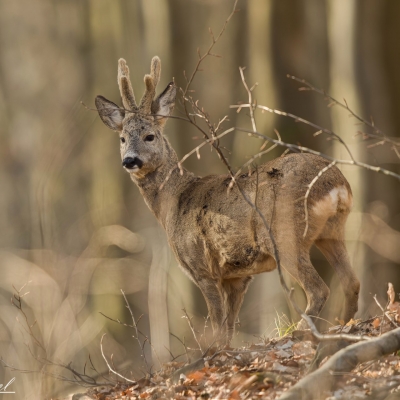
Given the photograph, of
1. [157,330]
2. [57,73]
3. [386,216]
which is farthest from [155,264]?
[57,73]

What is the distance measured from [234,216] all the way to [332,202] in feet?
3.20

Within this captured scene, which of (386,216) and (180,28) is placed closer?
(386,216)

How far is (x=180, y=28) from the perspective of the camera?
12.3 m

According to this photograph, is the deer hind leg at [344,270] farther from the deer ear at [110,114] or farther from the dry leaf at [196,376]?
the deer ear at [110,114]

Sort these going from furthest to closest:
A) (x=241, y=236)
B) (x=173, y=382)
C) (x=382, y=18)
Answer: (x=382, y=18) → (x=241, y=236) → (x=173, y=382)

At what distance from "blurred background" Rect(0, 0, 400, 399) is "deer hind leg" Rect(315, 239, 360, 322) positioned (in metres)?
1.94

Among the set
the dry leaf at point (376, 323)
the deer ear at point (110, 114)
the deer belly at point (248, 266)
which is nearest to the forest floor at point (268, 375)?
the dry leaf at point (376, 323)

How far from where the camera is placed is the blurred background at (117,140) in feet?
31.6

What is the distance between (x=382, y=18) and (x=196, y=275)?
16.9 feet

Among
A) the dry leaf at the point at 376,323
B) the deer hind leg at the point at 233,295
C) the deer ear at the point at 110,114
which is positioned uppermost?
the deer ear at the point at 110,114

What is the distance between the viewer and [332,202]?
648 centimetres

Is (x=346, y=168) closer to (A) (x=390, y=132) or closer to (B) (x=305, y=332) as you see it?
(A) (x=390, y=132)

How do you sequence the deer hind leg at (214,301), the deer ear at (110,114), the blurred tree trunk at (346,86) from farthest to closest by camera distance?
the blurred tree trunk at (346,86), the deer ear at (110,114), the deer hind leg at (214,301)

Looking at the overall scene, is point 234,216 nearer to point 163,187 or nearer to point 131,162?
point 163,187
